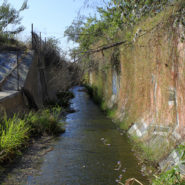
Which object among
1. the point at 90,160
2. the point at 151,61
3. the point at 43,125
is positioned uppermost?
the point at 151,61

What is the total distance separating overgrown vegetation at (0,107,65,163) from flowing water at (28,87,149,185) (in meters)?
0.50

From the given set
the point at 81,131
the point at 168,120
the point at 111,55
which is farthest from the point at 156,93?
the point at 111,55

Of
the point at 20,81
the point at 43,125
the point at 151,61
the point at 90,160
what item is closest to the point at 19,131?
the point at 43,125

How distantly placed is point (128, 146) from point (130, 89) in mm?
2440

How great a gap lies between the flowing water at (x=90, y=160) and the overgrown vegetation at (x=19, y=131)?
1.64ft

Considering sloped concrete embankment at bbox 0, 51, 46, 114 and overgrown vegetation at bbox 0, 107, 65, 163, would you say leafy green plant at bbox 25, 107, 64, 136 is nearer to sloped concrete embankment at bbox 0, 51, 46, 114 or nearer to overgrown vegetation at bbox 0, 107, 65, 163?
overgrown vegetation at bbox 0, 107, 65, 163

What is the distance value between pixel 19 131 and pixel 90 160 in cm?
180

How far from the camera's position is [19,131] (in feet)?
20.8

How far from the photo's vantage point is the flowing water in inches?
188

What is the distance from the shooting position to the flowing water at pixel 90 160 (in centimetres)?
477

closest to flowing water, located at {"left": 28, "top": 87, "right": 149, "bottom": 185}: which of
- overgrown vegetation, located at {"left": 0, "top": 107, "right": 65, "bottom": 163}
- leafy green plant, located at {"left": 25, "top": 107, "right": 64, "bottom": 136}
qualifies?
leafy green plant, located at {"left": 25, "top": 107, "right": 64, "bottom": 136}

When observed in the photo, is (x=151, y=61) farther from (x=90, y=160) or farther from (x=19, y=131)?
(x=19, y=131)

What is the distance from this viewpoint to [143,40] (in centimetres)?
673

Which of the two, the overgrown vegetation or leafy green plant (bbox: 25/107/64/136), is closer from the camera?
the overgrown vegetation
